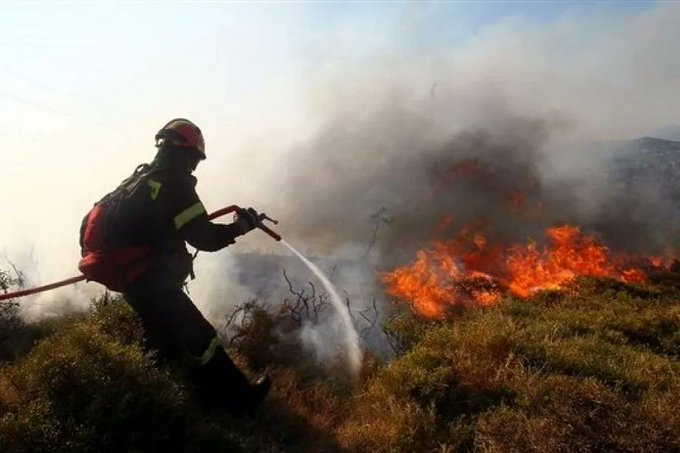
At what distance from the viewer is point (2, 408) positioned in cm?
420

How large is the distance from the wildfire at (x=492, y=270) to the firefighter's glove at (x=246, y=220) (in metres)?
4.61

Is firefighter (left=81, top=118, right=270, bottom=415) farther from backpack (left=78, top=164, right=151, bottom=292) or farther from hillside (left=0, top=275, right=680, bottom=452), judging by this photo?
hillside (left=0, top=275, right=680, bottom=452)

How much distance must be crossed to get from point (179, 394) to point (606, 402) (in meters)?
3.52

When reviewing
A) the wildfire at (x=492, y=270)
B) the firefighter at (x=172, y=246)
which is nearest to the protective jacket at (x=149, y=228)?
the firefighter at (x=172, y=246)

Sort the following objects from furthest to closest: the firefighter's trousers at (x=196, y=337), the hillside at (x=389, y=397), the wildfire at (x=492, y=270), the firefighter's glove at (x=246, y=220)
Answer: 1. the wildfire at (x=492, y=270)
2. the firefighter's glove at (x=246, y=220)
3. the firefighter's trousers at (x=196, y=337)
4. the hillside at (x=389, y=397)

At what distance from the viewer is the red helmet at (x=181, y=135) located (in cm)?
488

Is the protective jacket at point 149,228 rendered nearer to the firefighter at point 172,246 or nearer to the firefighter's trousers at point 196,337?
the firefighter at point 172,246

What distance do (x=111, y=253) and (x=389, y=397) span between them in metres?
2.89

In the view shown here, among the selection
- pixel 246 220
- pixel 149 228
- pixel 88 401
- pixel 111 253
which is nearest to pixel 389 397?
pixel 246 220

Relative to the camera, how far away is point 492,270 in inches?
446

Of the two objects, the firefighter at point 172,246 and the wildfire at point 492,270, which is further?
the wildfire at point 492,270

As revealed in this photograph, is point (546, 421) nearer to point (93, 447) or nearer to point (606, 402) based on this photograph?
point (606, 402)

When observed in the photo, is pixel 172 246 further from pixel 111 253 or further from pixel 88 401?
pixel 88 401

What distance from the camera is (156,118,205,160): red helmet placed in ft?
16.0
